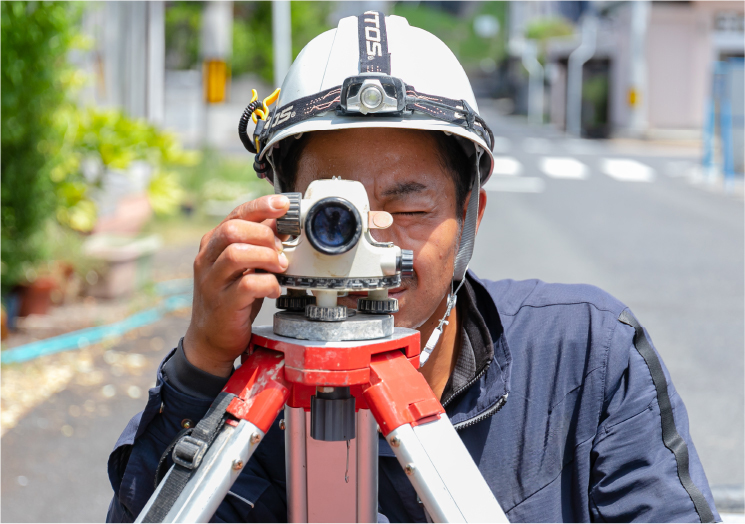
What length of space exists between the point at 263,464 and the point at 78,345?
4.27 metres

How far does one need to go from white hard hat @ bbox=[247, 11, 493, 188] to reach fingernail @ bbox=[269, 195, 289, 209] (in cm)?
49

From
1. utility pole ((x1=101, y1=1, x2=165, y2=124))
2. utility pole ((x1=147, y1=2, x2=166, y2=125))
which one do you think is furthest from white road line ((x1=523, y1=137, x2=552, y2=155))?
utility pole ((x1=101, y1=1, x2=165, y2=124))

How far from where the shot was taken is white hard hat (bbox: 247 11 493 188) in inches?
64.7

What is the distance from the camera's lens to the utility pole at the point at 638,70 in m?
26.7

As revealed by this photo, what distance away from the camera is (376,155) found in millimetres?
1706

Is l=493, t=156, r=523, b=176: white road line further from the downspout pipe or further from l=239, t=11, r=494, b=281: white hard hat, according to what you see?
l=239, t=11, r=494, b=281: white hard hat

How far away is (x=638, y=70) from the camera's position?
27359mm

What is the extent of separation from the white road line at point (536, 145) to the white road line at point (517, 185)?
5.86m

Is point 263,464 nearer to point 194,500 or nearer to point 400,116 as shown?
point 194,500

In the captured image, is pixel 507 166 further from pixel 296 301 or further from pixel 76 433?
pixel 296 301

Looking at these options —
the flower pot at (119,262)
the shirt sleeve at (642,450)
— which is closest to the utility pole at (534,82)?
the flower pot at (119,262)

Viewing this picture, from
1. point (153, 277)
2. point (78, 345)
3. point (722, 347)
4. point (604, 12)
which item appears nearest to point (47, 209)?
point (78, 345)

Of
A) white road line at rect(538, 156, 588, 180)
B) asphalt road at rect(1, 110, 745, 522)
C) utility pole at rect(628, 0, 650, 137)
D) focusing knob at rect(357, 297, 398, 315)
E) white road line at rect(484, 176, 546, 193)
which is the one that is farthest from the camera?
utility pole at rect(628, 0, 650, 137)

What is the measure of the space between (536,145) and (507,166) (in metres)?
6.45
